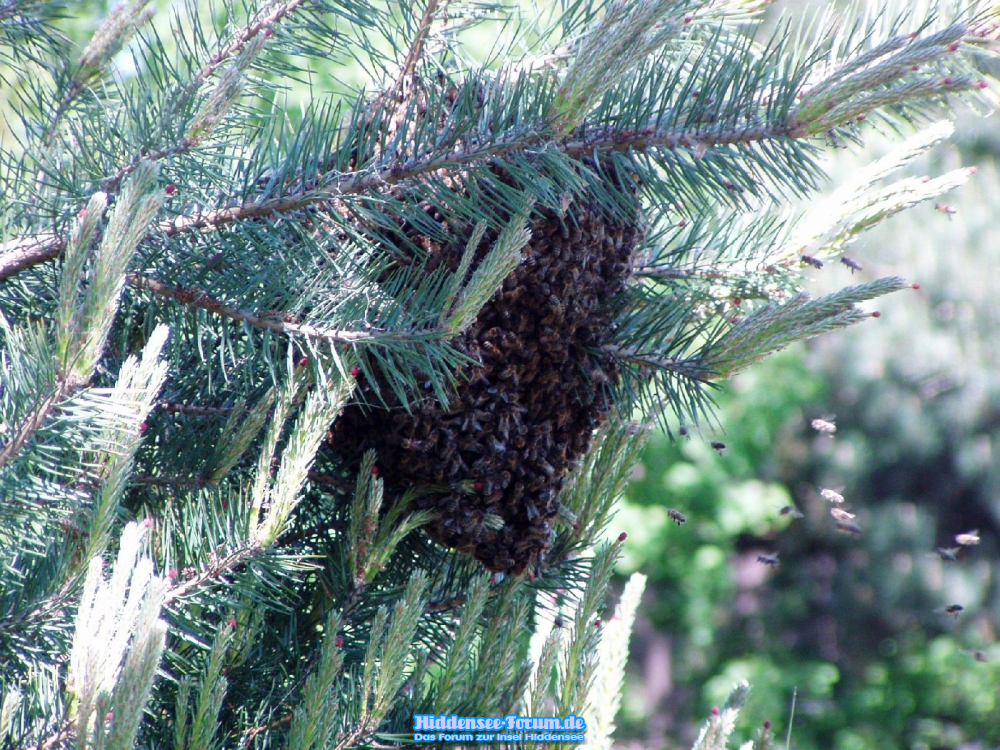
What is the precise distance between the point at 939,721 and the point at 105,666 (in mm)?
6447

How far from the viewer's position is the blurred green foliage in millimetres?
5918

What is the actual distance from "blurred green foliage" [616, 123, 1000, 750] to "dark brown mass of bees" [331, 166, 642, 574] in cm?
450

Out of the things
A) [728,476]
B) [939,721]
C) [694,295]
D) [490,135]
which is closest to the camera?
[490,135]

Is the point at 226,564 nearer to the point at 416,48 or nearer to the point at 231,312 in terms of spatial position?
the point at 231,312

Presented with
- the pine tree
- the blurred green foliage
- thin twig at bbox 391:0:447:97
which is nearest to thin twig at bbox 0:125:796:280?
the pine tree

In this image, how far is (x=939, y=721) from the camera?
610 cm

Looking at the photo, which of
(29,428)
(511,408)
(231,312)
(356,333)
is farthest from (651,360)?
(29,428)

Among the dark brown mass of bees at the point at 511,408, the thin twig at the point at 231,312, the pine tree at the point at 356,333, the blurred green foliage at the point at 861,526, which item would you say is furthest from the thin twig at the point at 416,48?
the blurred green foliage at the point at 861,526

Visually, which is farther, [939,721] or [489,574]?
[939,721]

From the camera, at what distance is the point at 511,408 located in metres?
1.41

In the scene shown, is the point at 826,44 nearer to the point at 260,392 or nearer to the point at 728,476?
the point at 260,392

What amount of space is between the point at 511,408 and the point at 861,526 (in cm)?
521

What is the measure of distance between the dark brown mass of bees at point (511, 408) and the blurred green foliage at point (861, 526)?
450cm

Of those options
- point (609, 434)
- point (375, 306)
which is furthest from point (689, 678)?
point (375, 306)
